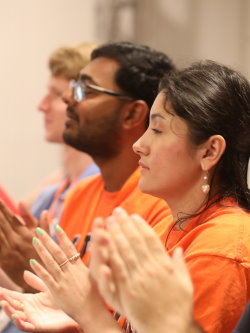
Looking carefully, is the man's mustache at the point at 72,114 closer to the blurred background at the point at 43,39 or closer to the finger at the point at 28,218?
the finger at the point at 28,218

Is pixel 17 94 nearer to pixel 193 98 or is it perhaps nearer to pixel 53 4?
pixel 53 4

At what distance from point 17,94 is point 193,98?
2251 mm

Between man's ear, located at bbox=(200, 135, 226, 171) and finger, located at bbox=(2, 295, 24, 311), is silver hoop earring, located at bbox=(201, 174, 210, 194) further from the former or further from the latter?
finger, located at bbox=(2, 295, 24, 311)

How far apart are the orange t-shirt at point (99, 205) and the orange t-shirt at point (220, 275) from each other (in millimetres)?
389

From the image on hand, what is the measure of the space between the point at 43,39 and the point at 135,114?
5.70 feet

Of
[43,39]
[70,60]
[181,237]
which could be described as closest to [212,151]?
[181,237]

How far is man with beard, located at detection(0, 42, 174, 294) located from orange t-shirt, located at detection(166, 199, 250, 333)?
63 centimetres

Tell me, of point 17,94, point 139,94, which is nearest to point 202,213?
point 139,94

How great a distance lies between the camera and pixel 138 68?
1.85 meters

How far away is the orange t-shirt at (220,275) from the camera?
1.13 metres

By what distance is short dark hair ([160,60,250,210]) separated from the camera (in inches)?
49.4

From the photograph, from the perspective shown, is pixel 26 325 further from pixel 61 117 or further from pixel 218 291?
pixel 61 117

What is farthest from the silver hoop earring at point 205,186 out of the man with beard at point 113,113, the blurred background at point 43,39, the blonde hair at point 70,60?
the blurred background at point 43,39

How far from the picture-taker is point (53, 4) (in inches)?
135
